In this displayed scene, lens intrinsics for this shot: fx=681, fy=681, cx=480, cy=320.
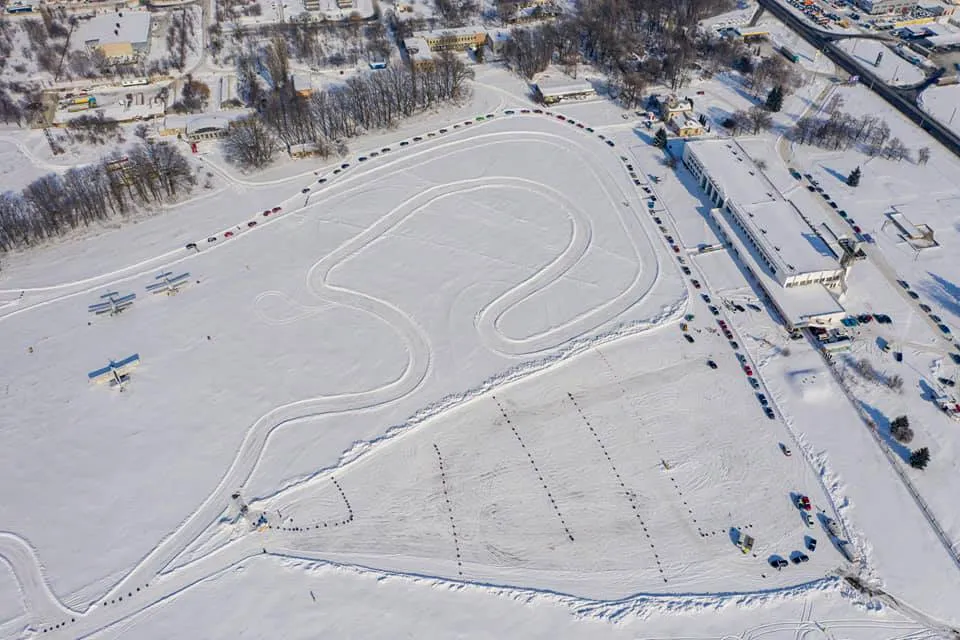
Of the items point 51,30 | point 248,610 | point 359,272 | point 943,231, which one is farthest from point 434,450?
point 51,30

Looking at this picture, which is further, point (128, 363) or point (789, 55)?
point (789, 55)

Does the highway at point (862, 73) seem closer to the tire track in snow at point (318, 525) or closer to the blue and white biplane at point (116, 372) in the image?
the tire track in snow at point (318, 525)

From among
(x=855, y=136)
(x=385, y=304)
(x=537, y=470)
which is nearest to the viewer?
(x=537, y=470)

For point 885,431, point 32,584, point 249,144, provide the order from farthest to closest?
point 249,144, point 885,431, point 32,584

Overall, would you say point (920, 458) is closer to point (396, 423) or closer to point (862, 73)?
point (396, 423)

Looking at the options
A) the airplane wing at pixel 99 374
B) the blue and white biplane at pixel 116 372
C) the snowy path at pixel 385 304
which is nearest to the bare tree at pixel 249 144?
the snowy path at pixel 385 304

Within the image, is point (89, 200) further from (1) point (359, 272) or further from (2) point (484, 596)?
(2) point (484, 596)

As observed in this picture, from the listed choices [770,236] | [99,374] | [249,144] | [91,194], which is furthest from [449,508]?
[91,194]

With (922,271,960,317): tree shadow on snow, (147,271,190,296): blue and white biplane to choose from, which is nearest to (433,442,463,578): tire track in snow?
(147,271,190,296): blue and white biplane
